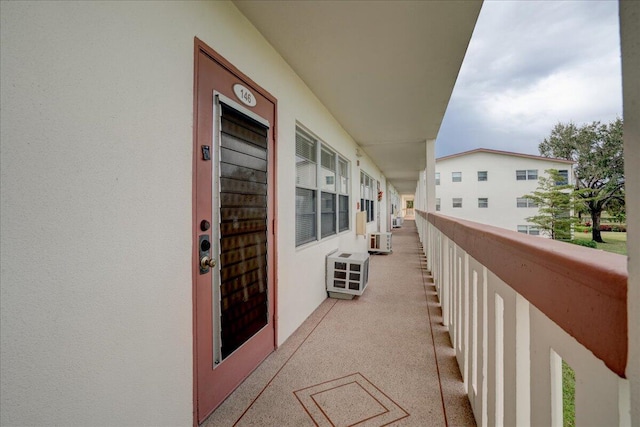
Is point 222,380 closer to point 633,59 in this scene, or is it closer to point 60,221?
point 60,221

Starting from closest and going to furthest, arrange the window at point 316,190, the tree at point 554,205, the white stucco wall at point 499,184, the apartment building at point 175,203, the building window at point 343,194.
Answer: the apartment building at point 175,203 < the tree at point 554,205 < the window at point 316,190 < the white stucco wall at point 499,184 < the building window at point 343,194

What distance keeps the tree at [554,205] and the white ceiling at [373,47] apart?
5.11 ft

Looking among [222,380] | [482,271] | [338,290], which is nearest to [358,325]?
[338,290]

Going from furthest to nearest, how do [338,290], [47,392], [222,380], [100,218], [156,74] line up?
[338,290] < [222,380] < [156,74] < [100,218] < [47,392]

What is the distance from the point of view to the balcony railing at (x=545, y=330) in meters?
0.40

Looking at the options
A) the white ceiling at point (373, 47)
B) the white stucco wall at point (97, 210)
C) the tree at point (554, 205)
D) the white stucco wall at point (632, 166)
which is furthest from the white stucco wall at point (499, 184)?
the white stucco wall at point (97, 210)

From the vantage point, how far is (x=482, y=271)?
4.51ft

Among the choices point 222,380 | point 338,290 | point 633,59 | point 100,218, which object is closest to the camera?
point 633,59

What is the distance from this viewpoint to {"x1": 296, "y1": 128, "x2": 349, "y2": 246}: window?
2994 mm

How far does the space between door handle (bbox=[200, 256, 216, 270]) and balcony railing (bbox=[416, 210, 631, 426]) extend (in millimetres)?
1370

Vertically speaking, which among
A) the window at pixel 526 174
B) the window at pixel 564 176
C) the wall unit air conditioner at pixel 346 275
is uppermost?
the window at pixel 526 174

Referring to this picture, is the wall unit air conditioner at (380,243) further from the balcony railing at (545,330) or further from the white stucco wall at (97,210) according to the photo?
the white stucco wall at (97,210)

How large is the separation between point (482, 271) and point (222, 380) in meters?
1.66

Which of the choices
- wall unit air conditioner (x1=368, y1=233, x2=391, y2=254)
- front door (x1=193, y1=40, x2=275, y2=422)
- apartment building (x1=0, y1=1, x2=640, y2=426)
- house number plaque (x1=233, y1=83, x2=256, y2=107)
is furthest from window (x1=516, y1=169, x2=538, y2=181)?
house number plaque (x1=233, y1=83, x2=256, y2=107)
